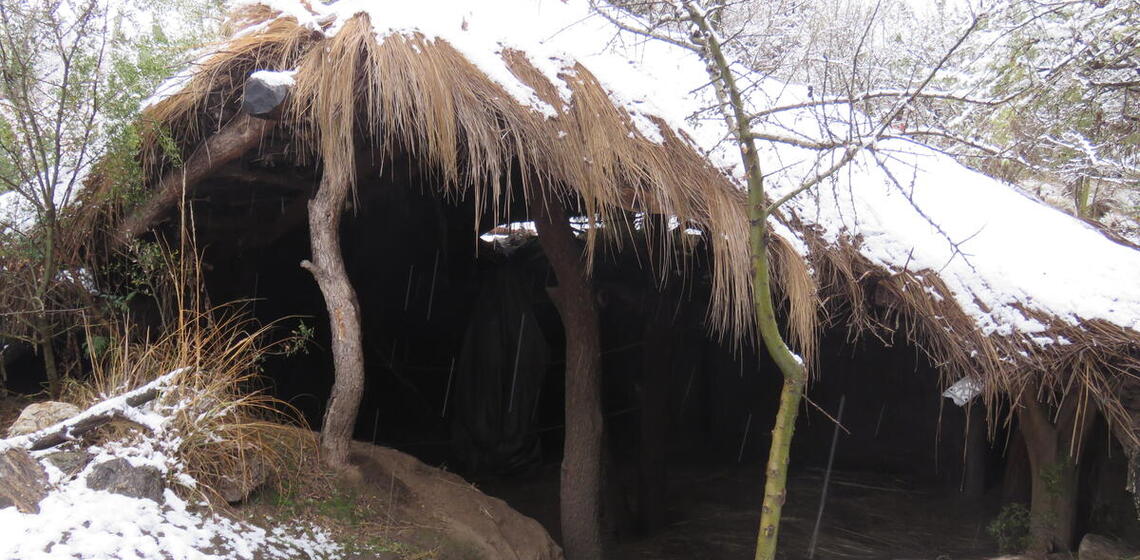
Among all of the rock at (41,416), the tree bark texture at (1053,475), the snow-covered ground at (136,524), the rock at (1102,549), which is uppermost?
the tree bark texture at (1053,475)

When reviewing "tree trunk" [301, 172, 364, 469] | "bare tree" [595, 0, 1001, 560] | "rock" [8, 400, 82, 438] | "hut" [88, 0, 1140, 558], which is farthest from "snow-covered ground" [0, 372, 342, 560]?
"bare tree" [595, 0, 1001, 560]

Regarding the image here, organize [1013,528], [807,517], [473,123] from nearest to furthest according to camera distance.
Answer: [473,123] → [1013,528] → [807,517]

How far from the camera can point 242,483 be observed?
10.9ft

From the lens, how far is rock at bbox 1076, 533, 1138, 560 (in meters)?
4.16

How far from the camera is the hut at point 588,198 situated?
3.78m

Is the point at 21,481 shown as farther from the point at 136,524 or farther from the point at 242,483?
the point at 242,483

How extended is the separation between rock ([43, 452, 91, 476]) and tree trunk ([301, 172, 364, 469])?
3.14 ft

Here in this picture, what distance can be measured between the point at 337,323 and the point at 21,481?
4.27ft

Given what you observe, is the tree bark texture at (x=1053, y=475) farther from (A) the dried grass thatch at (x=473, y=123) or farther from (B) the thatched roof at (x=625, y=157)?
(A) the dried grass thatch at (x=473, y=123)

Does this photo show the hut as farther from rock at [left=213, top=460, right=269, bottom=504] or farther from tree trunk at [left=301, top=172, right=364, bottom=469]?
rock at [left=213, top=460, right=269, bottom=504]

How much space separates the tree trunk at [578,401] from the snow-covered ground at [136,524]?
1808 millimetres

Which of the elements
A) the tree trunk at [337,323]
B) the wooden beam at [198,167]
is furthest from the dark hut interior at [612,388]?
the tree trunk at [337,323]

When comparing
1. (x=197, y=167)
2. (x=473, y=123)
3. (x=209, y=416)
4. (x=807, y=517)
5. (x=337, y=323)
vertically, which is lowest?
(x=807, y=517)

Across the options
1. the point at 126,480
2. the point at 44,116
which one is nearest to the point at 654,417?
the point at 126,480
